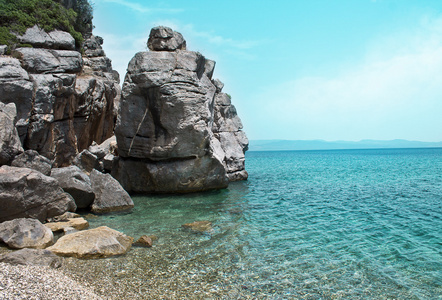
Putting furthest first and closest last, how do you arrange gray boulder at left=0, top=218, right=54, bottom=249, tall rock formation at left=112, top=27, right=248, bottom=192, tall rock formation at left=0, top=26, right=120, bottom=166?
tall rock formation at left=112, top=27, right=248, bottom=192
tall rock formation at left=0, top=26, right=120, bottom=166
gray boulder at left=0, top=218, right=54, bottom=249

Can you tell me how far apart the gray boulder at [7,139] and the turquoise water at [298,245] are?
4.66m

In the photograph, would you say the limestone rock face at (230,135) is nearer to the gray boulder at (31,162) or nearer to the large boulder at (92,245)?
the gray boulder at (31,162)

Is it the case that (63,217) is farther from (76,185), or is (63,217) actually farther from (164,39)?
(164,39)

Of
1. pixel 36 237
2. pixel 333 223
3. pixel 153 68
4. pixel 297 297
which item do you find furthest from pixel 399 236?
pixel 153 68

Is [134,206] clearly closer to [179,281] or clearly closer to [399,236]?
[179,281]

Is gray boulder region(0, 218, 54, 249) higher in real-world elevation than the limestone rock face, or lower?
lower

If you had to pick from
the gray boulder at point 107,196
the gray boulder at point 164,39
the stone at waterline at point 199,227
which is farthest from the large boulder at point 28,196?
the gray boulder at point 164,39

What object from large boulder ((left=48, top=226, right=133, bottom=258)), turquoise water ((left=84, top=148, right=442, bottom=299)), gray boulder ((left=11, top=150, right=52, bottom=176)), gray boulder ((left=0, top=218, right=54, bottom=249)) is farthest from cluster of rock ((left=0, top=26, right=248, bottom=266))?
large boulder ((left=48, top=226, right=133, bottom=258))

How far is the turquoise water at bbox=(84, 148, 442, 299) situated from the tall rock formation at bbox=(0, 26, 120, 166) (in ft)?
23.2

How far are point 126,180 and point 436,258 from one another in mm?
18208

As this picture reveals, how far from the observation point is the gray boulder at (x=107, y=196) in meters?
17.0

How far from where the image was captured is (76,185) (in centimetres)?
1609

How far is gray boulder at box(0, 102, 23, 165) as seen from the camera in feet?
46.3

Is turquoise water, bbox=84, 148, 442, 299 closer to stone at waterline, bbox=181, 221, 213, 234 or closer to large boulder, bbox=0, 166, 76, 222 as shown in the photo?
stone at waterline, bbox=181, 221, 213, 234
